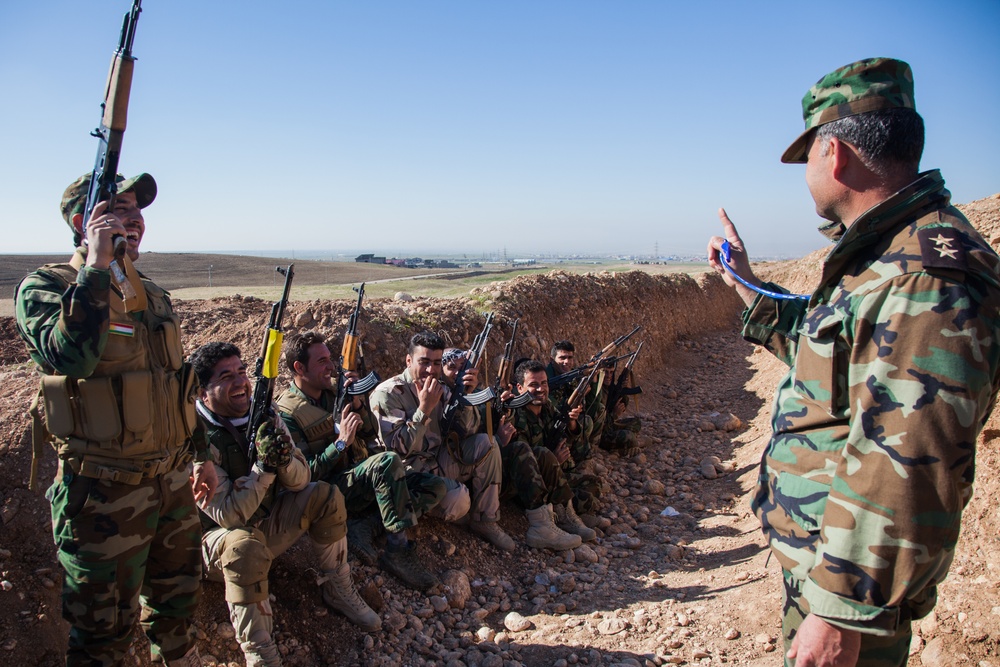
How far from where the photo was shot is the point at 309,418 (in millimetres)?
4059

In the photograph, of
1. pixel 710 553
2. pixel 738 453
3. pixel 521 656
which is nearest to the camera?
pixel 521 656

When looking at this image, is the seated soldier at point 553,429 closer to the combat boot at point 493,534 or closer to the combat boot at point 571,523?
the combat boot at point 571,523

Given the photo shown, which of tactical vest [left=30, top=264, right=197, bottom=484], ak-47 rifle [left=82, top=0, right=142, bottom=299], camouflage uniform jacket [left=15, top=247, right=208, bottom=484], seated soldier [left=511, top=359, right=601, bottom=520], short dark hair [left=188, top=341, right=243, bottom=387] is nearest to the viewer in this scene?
camouflage uniform jacket [left=15, top=247, right=208, bottom=484]

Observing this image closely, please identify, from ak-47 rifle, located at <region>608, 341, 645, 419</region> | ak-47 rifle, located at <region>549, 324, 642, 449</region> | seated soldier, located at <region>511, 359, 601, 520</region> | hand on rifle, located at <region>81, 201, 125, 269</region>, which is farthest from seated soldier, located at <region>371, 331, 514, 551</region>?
ak-47 rifle, located at <region>608, 341, 645, 419</region>

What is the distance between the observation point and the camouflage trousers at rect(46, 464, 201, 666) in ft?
8.07

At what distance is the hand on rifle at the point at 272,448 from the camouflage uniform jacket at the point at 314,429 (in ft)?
2.39

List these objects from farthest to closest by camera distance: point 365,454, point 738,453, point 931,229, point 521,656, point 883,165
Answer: point 738,453
point 365,454
point 521,656
point 883,165
point 931,229

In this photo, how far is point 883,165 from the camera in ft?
5.61

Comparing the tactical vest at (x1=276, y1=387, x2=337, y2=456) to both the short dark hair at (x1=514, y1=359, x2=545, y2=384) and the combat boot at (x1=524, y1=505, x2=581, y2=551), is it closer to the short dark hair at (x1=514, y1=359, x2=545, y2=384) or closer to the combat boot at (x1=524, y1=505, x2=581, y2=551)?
the combat boot at (x1=524, y1=505, x2=581, y2=551)

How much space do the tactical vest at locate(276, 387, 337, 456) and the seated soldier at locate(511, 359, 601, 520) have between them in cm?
186

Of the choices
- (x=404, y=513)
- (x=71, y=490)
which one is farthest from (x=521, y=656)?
(x=71, y=490)

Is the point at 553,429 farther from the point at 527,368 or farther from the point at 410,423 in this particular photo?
the point at 410,423

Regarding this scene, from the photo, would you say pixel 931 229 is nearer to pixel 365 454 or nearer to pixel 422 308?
pixel 365 454

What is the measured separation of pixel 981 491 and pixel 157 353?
467cm
